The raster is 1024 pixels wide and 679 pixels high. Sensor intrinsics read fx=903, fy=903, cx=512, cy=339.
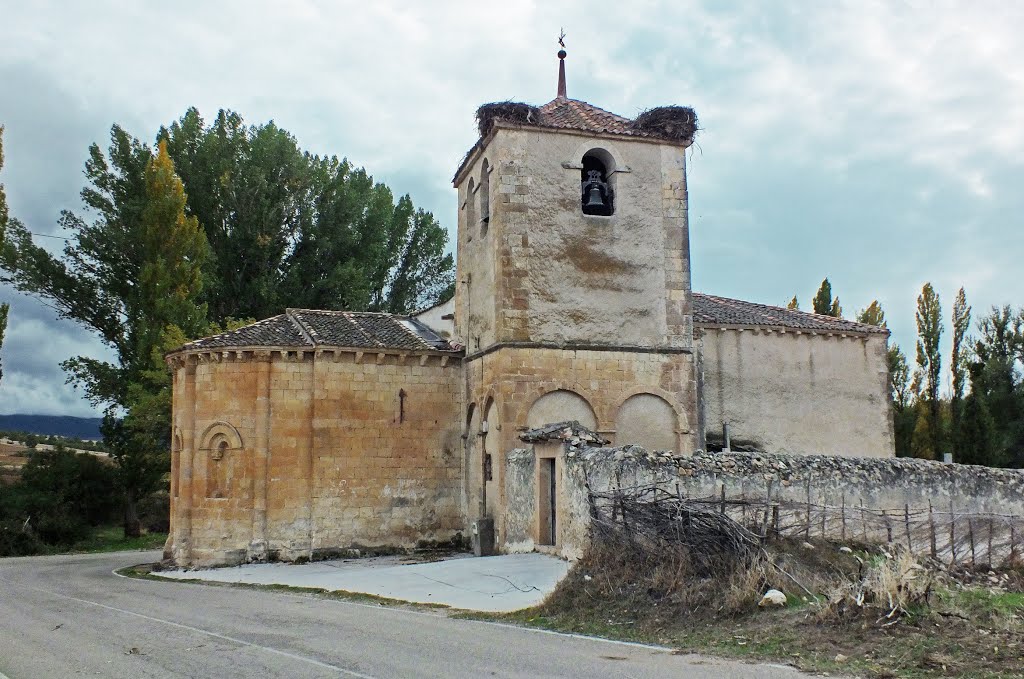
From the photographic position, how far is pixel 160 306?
28438 millimetres

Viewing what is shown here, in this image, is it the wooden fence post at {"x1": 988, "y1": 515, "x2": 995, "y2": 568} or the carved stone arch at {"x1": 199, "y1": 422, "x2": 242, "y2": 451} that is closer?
the wooden fence post at {"x1": 988, "y1": 515, "x2": 995, "y2": 568}

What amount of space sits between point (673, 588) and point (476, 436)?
9.67 m

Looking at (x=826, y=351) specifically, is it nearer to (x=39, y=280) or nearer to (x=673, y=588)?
(x=673, y=588)

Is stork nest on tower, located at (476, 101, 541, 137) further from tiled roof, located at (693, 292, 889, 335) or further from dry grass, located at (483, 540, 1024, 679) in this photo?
dry grass, located at (483, 540, 1024, 679)

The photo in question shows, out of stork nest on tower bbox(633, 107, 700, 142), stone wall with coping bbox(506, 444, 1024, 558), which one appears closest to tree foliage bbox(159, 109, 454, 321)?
stork nest on tower bbox(633, 107, 700, 142)

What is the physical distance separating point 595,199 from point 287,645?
41.4ft

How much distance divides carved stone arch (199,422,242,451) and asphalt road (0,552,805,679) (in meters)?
5.16

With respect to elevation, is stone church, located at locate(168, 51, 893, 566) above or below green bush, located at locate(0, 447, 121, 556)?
above

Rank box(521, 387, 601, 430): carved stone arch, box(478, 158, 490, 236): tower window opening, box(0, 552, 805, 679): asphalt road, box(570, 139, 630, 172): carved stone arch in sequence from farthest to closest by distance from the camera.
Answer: box(478, 158, 490, 236): tower window opening < box(570, 139, 630, 172): carved stone arch < box(521, 387, 601, 430): carved stone arch < box(0, 552, 805, 679): asphalt road

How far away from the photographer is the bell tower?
18.8m

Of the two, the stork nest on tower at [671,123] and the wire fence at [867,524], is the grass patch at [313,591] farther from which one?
the stork nest on tower at [671,123]

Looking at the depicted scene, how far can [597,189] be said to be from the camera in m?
19.7

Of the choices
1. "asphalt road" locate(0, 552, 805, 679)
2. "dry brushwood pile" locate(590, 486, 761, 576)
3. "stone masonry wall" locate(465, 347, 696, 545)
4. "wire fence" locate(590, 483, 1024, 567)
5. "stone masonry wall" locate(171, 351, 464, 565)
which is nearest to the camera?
"asphalt road" locate(0, 552, 805, 679)

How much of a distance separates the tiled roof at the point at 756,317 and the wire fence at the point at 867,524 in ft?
30.9
